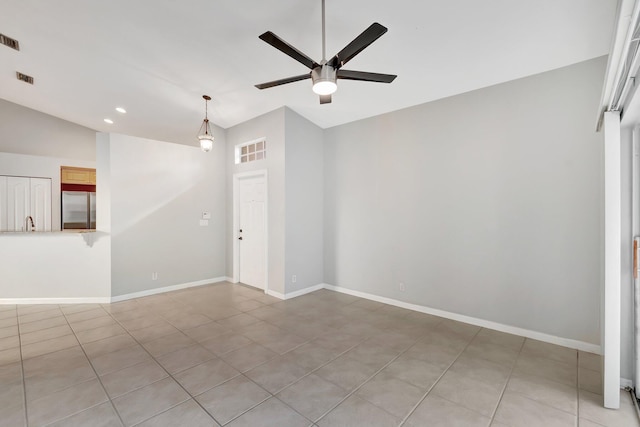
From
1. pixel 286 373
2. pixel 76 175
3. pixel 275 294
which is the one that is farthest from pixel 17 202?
pixel 286 373

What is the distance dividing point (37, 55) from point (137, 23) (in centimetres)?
217

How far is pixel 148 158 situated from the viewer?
514 centimetres

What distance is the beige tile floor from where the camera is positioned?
2.08 m

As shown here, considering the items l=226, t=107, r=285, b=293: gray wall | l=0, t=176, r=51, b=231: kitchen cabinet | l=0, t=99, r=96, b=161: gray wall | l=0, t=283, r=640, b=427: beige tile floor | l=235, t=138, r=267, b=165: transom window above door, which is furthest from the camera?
l=0, t=99, r=96, b=161: gray wall

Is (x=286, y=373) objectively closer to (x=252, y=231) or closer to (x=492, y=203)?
A: (x=492, y=203)

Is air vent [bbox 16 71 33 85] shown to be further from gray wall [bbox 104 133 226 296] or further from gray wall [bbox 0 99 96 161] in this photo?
gray wall [bbox 0 99 96 161]

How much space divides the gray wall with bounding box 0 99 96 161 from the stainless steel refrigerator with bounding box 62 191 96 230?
90 centimetres

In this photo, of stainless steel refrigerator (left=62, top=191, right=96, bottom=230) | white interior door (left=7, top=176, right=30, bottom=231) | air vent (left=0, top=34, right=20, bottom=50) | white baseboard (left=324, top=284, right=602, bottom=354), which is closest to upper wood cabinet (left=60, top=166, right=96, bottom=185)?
stainless steel refrigerator (left=62, top=191, right=96, bottom=230)

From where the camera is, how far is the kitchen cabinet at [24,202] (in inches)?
230

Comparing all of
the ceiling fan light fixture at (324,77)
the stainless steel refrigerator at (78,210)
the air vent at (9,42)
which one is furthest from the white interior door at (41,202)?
the ceiling fan light fixture at (324,77)

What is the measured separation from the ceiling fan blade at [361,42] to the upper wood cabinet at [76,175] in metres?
7.28

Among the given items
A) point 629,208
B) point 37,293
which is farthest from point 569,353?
point 37,293

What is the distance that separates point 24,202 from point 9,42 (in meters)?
3.80

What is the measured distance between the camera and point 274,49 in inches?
130
